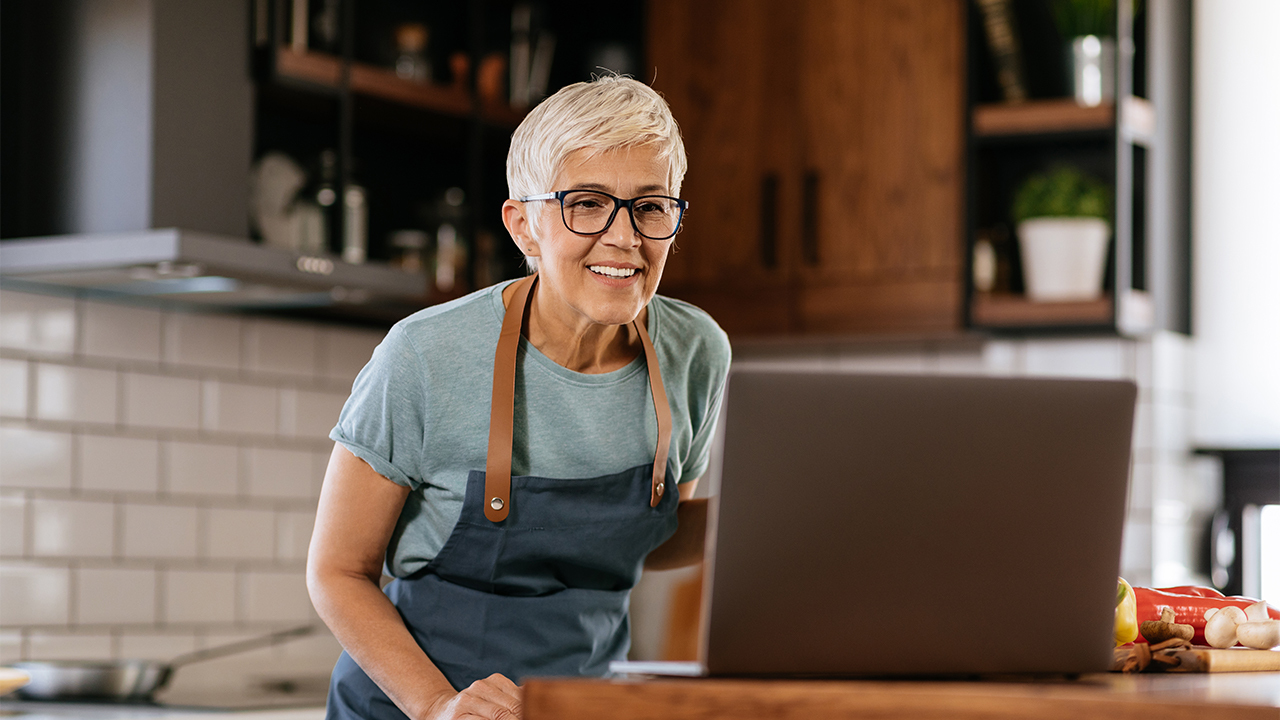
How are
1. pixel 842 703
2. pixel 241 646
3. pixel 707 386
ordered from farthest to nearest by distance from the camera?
pixel 241 646
pixel 707 386
pixel 842 703

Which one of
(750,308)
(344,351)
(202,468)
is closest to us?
(202,468)

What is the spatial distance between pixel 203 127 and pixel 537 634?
4.23ft

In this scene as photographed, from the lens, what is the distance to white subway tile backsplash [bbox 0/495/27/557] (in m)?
2.30

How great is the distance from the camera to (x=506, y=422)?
4.23 ft

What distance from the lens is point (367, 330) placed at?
9.86ft

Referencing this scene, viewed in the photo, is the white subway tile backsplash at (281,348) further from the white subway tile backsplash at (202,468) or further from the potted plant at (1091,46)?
the potted plant at (1091,46)

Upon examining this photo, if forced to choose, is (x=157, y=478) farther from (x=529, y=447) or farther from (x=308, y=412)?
(x=529, y=447)

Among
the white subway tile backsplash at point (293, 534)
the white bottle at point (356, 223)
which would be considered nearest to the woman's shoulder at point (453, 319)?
the white bottle at point (356, 223)

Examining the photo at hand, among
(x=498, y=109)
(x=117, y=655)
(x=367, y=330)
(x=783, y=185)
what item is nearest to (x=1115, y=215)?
(x=783, y=185)

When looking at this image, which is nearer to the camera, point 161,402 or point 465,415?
point 465,415

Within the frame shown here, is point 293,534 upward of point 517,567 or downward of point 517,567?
downward

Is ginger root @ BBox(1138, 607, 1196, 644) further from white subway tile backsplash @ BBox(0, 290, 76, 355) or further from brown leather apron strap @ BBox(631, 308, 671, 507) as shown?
white subway tile backsplash @ BBox(0, 290, 76, 355)

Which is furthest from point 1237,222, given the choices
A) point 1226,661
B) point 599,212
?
point 599,212

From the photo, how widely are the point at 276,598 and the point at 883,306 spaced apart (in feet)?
4.70
